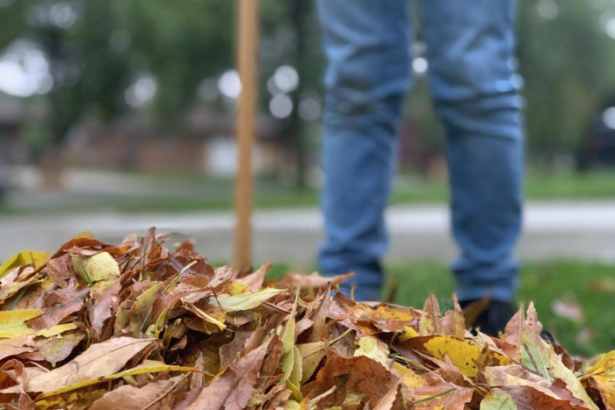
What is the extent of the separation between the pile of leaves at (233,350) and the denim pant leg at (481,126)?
0.65 m

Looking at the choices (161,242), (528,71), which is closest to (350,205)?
(161,242)

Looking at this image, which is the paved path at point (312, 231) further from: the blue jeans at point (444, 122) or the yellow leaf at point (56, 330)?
the yellow leaf at point (56, 330)

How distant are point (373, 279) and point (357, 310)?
26.9 inches

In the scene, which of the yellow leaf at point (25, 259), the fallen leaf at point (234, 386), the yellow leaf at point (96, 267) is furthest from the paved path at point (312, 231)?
the fallen leaf at point (234, 386)

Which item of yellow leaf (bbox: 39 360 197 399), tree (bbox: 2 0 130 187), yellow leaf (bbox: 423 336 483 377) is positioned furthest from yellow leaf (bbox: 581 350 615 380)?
tree (bbox: 2 0 130 187)

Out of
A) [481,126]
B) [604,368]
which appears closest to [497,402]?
[604,368]

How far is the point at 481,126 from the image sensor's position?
1.50 metres

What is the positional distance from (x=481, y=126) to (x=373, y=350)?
33.7 inches

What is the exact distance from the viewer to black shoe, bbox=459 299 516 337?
1.14 meters

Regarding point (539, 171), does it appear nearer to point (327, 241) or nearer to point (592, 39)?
point (592, 39)

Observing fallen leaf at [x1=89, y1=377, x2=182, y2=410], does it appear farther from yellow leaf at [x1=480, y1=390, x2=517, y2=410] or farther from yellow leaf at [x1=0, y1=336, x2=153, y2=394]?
yellow leaf at [x1=480, y1=390, x2=517, y2=410]

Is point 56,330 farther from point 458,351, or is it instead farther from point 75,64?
point 75,64

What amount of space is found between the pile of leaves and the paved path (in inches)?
87.4

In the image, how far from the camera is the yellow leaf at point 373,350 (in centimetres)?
77
